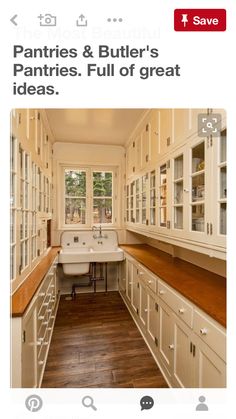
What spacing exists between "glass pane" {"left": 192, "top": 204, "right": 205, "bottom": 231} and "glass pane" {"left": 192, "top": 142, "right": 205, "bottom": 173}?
22 centimetres

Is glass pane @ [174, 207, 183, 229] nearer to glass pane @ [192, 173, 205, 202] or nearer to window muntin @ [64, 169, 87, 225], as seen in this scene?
glass pane @ [192, 173, 205, 202]

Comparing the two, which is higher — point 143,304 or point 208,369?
point 208,369

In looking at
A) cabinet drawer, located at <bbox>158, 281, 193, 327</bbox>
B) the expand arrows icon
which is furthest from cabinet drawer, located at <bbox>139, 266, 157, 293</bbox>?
the expand arrows icon

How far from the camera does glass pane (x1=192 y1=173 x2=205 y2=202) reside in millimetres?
1134

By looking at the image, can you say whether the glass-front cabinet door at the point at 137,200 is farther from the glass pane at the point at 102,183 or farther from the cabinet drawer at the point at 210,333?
the cabinet drawer at the point at 210,333

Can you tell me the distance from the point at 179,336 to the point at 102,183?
94.9 inches

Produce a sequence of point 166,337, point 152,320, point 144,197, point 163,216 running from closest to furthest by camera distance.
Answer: point 166,337 < point 152,320 < point 163,216 < point 144,197

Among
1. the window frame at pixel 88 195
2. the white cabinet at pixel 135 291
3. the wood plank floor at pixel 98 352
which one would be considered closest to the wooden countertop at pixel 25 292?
the wood plank floor at pixel 98 352

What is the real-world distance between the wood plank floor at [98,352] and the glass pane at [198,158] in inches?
53.3

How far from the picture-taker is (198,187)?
1192mm

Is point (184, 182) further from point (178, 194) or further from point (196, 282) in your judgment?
point (196, 282)
